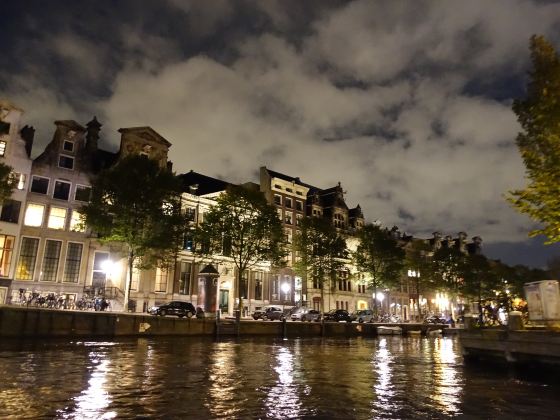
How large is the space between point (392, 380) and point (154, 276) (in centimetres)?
4113

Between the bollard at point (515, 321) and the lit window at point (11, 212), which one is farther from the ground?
the lit window at point (11, 212)

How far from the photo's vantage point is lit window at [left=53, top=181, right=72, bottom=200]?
49.7m

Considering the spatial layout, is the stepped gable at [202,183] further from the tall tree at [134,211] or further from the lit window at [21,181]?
the lit window at [21,181]

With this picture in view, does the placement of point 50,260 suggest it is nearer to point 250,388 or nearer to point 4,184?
point 4,184

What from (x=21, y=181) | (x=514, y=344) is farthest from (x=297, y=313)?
(x=514, y=344)

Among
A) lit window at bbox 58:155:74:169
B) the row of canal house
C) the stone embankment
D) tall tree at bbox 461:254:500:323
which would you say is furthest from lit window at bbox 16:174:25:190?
tall tree at bbox 461:254:500:323

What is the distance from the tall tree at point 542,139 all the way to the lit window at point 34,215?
4538 cm

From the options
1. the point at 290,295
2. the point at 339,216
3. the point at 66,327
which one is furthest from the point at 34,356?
the point at 339,216

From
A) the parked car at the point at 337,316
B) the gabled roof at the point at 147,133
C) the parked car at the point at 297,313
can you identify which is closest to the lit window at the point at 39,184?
the gabled roof at the point at 147,133

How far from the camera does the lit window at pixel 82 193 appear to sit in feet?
152

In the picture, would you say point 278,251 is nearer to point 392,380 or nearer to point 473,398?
point 392,380

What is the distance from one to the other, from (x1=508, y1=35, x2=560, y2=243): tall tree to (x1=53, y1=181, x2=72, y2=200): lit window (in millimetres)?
45220

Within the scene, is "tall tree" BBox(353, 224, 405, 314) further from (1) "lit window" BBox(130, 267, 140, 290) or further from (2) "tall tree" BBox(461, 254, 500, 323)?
(1) "lit window" BBox(130, 267, 140, 290)

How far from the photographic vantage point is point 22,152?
48.1 metres
